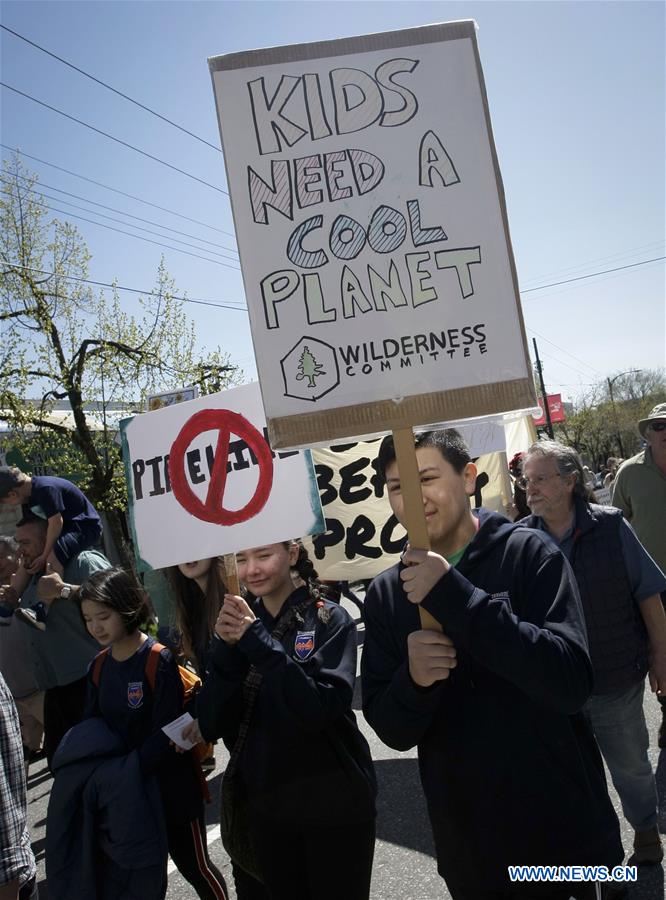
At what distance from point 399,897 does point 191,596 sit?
1.67m

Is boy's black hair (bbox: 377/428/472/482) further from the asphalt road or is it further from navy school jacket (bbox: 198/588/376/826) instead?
the asphalt road

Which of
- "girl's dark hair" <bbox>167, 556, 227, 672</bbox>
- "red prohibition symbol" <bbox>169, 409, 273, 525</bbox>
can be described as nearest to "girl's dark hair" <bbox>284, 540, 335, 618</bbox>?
"red prohibition symbol" <bbox>169, 409, 273, 525</bbox>

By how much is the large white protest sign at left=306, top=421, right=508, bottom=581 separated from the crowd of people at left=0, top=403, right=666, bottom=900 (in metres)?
3.39

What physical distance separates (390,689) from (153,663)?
165 cm

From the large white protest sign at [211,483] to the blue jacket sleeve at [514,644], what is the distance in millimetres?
1113

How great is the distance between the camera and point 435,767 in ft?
6.93

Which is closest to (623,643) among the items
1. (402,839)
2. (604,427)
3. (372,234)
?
(402,839)

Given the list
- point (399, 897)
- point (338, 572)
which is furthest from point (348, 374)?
point (338, 572)

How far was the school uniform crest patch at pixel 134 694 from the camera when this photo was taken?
3.31m

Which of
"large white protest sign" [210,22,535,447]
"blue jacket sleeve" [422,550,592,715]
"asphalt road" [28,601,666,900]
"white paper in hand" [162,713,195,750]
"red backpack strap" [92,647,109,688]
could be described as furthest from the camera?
"asphalt road" [28,601,666,900]

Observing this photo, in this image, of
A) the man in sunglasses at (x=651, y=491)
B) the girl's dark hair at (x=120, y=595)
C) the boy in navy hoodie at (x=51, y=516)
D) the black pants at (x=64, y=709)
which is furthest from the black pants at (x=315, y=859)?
the boy in navy hoodie at (x=51, y=516)

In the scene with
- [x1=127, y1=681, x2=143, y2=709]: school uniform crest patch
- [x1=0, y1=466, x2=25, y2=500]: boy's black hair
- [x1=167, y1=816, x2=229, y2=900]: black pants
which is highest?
[x1=0, y1=466, x2=25, y2=500]: boy's black hair

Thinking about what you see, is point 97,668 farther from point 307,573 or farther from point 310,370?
point 310,370

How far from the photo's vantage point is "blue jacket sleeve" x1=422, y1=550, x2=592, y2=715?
6.16ft
